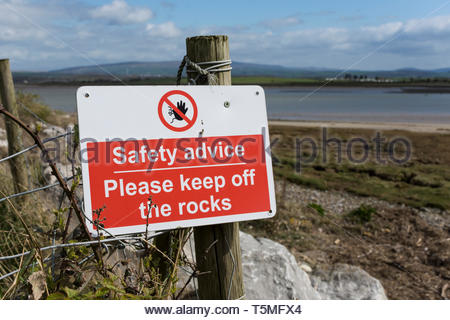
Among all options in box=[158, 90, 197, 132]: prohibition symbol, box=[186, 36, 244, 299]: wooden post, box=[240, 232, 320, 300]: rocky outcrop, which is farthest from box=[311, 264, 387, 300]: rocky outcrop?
box=[158, 90, 197, 132]: prohibition symbol

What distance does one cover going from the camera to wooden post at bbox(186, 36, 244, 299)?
2.12 meters

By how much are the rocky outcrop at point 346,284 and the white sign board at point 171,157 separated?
2267 mm

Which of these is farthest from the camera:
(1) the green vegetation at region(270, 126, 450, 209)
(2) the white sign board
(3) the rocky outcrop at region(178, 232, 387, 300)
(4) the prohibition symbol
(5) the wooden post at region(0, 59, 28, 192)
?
(1) the green vegetation at region(270, 126, 450, 209)

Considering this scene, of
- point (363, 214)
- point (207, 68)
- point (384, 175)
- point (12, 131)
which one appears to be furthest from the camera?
point (384, 175)

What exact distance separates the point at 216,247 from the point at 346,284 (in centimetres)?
246

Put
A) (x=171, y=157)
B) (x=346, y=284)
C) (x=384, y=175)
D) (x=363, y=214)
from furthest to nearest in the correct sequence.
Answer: (x=384, y=175), (x=363, y=214), (x=346, y=284), (x=171, y=157)

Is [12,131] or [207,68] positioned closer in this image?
[207,68]

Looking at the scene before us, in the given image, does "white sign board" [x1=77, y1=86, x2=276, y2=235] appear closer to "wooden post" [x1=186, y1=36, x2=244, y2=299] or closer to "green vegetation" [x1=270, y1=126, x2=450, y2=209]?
"wooden post" [x1=186, y1=36, x2=244, y2=299]

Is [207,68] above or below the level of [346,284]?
above

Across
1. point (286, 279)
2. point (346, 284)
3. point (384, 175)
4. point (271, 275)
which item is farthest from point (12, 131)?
point (384, 175)

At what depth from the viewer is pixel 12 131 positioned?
4602 mm

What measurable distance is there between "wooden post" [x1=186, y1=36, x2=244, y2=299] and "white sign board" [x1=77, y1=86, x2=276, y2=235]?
12 centimetres

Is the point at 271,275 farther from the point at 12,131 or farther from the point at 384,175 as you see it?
the point at 384,175
